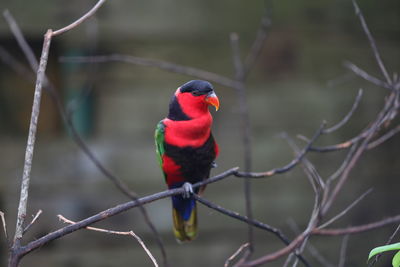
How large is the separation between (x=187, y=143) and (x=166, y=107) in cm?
116

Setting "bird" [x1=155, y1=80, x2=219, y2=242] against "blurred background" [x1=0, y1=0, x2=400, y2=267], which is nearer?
"bird" [x1=155, y1=80, x2=219, y2=242]

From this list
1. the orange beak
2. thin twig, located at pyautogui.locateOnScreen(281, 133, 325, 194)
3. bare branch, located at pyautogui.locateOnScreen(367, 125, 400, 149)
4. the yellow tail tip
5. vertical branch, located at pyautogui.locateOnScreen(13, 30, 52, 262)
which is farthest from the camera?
the yellow tail tip

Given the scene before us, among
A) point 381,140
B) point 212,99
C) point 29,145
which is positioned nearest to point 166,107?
point 212,99

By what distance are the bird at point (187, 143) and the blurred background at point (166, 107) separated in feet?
3.15

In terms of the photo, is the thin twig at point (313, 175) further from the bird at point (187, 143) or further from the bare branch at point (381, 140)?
the bird at point (187, 143)

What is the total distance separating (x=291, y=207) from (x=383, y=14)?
1045 millimetres

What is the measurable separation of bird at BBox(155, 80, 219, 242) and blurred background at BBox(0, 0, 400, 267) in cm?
96

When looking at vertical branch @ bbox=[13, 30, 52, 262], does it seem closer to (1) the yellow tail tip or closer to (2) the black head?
(2) the black head

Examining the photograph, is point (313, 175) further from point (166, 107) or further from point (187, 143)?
point (166, 107)

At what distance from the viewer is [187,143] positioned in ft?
5.00

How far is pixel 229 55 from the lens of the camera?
2.70m

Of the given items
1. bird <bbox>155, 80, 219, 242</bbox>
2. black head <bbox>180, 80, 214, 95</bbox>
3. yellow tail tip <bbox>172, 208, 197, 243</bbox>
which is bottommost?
yellow tail tip <bbox>172, 208, 197, 243</bbox>

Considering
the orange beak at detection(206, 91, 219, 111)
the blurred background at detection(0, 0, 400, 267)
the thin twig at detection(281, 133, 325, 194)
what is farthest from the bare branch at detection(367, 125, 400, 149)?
the blurred background at detection(0, 0, 400, 267)

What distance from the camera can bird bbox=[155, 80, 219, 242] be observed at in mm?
1403
